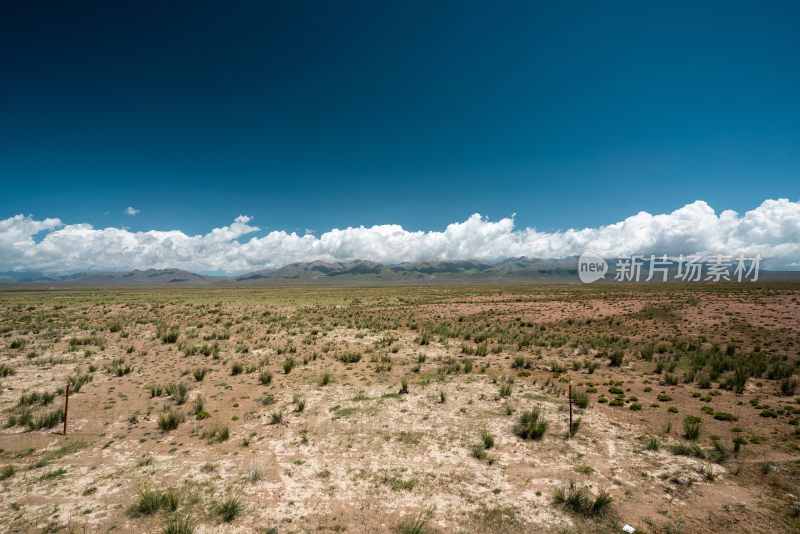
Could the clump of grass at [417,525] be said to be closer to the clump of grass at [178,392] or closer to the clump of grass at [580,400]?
the clump of grass at [580,400]

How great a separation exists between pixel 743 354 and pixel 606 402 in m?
12.7

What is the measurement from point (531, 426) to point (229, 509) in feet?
25.8

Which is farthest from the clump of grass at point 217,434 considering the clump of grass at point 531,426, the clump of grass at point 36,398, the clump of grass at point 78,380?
the clump of grass at point 531,426

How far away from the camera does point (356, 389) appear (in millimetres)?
14227

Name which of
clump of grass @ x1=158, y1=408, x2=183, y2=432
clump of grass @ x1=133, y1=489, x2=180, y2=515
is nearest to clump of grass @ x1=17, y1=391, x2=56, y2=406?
clump of grass @ x1=158, y1=408, x2=183, y2=432

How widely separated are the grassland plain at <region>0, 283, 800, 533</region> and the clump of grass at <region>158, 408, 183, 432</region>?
42 mm

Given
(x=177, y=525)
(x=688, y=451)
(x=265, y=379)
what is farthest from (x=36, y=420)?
(x=688, y=451)

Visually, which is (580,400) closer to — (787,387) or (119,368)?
(787,387)

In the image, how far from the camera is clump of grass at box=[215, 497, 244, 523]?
6.55 m

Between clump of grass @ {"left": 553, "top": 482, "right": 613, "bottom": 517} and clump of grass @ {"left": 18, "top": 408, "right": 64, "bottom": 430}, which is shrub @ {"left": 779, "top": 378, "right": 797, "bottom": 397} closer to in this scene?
clump of grass @ {"left": 553, "top": 482, "right": 613, "bottom": 517}

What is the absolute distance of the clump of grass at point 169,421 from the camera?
10516 mm

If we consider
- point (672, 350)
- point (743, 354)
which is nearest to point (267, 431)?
point (672, 350)

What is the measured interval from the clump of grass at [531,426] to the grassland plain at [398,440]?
0.06 metres

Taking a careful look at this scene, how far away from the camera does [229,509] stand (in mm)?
6613
